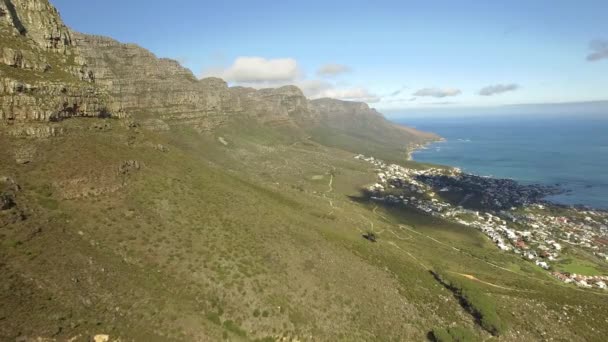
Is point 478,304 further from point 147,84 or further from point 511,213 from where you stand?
point 147,84

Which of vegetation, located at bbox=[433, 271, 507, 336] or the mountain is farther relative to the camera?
vegetation, located at bbox=[433, 271, 507, 336]

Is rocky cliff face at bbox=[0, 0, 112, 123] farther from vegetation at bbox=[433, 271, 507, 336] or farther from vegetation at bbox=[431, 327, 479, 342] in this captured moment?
vegetation at bbox=[433, 271, 507, 336]

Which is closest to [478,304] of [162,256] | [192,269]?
[192,269]

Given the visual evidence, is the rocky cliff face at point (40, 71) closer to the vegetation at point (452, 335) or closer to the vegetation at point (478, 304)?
the vegetation at point (452, 335)

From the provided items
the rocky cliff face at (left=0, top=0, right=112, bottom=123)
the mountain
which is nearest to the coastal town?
the mountain

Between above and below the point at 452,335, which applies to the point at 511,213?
below

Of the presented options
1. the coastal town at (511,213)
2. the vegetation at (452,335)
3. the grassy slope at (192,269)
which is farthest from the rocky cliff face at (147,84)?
the vegetation at (452,335)
